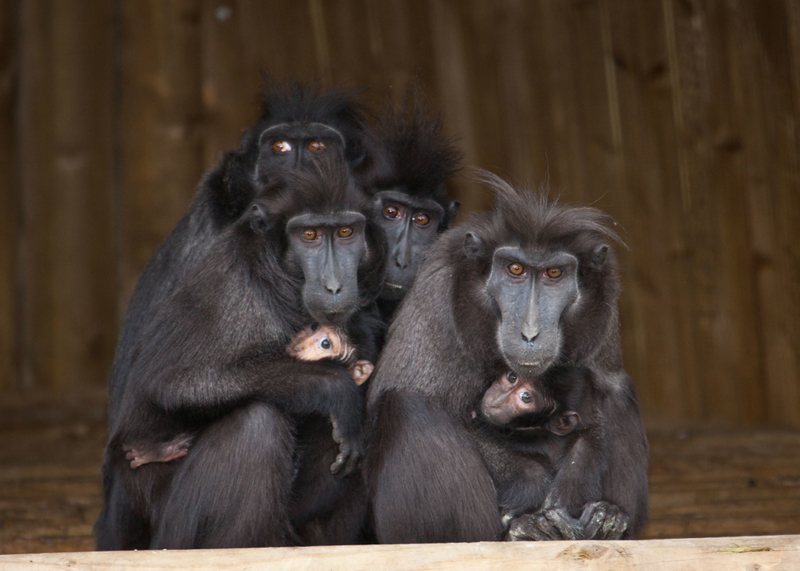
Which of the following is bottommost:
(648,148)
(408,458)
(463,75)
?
(408,458)

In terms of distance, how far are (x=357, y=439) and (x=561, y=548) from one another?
3.55 ft

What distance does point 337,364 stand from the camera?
3861mm

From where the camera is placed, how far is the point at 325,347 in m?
3.91

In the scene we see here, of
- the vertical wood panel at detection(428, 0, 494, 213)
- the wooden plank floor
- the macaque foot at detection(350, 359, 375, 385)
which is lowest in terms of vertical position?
the wooden plank floor

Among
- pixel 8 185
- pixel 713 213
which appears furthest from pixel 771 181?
pixel 8 185

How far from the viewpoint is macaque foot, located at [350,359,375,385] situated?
394cm

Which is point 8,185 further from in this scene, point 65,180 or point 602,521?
point 602,521

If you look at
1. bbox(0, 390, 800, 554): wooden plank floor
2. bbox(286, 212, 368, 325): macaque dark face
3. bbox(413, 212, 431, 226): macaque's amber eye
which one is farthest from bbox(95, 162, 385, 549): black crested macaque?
bbox(0, 390, 800, 554): wooden plank floor

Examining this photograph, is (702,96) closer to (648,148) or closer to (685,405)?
(648,148)

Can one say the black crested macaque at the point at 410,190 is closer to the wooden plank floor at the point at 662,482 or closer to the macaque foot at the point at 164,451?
the macaque foot at the point at 164,451

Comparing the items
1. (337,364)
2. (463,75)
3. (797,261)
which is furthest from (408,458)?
(463,75)

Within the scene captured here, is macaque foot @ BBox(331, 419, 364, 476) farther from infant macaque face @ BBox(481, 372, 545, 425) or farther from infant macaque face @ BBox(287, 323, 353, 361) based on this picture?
infant macaque face @ BBox(481, 372, 545, 425)

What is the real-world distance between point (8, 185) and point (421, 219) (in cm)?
420

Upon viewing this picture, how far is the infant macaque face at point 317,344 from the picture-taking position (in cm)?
389
